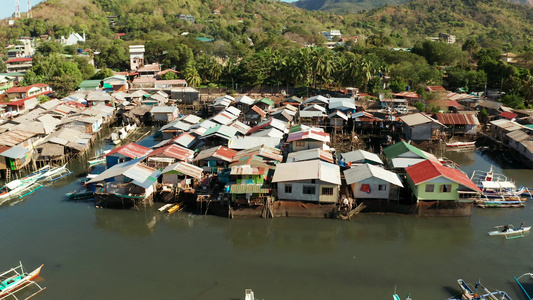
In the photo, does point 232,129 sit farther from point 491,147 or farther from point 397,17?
point 397,17

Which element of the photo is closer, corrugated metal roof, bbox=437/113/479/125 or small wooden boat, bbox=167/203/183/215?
small wooden boat, bbox=167/203/183/215

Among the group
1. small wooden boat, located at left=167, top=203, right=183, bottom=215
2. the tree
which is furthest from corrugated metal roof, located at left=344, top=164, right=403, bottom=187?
the tree

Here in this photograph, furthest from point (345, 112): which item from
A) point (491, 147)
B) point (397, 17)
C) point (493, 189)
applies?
point (397, 17)

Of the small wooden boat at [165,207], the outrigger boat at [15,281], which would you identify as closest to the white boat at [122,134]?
the small wooden boat at [165,207]

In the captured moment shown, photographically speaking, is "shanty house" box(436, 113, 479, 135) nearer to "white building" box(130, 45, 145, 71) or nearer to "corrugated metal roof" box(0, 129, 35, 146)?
"corrugated metal roof" box(0, 129, 35, 146)

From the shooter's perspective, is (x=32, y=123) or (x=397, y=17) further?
Answer: (x=397, y=17)

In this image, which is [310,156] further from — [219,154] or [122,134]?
[122,134]
